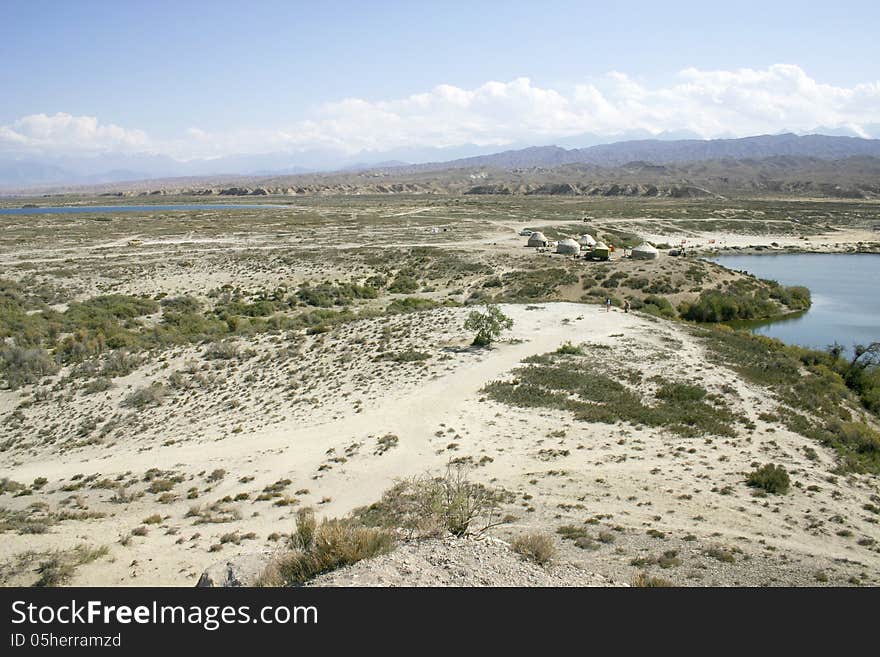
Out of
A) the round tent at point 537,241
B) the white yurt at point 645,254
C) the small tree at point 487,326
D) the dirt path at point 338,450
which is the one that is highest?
the round tent at point 537,241

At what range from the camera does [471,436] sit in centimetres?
1431

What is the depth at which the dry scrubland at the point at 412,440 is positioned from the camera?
8297 millimetres

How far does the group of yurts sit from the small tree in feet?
89.3

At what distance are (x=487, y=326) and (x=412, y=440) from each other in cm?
982

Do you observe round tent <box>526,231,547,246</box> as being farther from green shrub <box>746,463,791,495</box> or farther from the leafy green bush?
green shrub <box>746,463,791,495</box>

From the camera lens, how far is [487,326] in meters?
23.0

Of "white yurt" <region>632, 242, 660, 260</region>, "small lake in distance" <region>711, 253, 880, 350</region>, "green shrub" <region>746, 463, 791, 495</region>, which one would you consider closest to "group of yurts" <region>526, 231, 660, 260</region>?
"white yurt" <region>632, 242, 660, 260</region>

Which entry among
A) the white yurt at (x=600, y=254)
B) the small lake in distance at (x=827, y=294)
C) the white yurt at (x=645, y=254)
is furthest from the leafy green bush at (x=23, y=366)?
the white yurt at (x=645, y=254)

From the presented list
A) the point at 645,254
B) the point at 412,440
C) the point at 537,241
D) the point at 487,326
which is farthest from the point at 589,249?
the point at 412,440

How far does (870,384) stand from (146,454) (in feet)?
82.0

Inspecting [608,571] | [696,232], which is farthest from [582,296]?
[696,232]

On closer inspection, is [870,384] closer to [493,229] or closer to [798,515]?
[798,515]

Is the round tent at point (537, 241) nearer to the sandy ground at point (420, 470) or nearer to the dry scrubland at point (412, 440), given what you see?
the dry scrubland at point (412, 440)

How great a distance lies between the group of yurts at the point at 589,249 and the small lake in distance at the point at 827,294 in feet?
38.9
